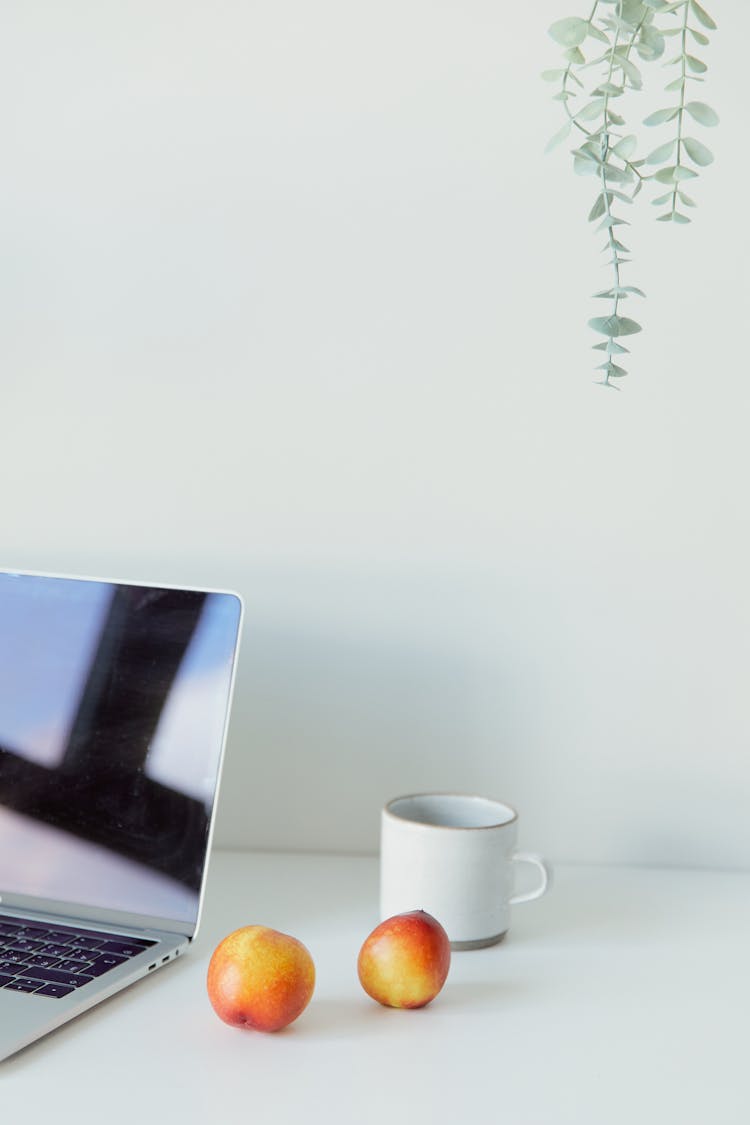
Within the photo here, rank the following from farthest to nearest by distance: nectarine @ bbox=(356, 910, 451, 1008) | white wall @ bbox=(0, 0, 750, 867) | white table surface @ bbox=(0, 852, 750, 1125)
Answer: white wall @ bbox=(0, 0, 750, 867), nectarine @ bbox=(356, 910, 451, 1008), white table surface @ bbox=(0, 852, 750, 1125)

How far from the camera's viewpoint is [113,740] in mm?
905

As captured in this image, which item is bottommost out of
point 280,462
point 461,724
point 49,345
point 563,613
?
point 461,724

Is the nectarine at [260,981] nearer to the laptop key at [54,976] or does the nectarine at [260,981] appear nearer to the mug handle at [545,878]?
the laptop key at [54,976]

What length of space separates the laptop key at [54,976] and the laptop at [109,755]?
0.05 meters

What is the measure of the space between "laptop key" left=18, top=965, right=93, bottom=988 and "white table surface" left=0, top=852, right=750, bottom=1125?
27mm

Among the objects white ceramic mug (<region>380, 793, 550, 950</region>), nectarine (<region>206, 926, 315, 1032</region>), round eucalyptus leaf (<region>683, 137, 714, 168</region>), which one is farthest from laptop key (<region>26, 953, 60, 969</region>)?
round eucalyptus leaf (<region>683, 137, 714, 168</region>)

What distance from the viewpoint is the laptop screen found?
0.88m

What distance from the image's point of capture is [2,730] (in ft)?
3.07

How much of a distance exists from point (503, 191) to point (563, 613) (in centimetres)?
39

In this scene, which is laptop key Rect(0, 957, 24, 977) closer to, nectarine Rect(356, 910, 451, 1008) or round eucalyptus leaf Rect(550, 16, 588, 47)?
nectarine Rect(356, 910, 451, 1008)

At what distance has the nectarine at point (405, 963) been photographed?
74 cm

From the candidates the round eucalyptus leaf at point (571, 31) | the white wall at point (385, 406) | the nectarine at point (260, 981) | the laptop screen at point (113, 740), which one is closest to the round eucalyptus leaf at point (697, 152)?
the round eucalyptus leaf at point (571, 31)

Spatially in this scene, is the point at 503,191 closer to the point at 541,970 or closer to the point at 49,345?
the point at 49,345

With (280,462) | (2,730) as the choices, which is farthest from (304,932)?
(280,462)
